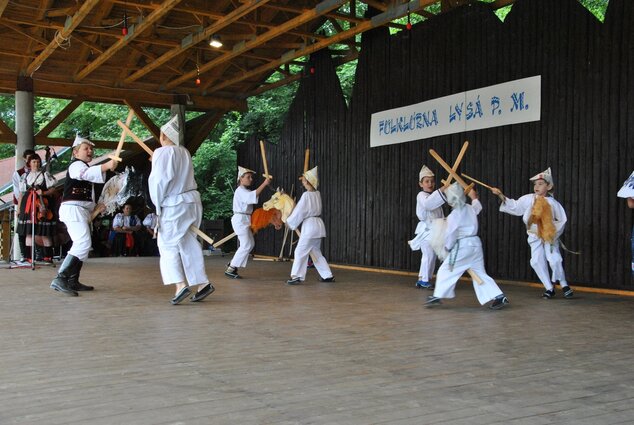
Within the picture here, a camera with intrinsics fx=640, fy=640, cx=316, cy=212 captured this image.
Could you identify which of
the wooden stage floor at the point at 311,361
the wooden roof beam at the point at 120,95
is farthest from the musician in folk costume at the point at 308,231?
the wooden roof beam at the point at 120,95

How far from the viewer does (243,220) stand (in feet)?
28.4

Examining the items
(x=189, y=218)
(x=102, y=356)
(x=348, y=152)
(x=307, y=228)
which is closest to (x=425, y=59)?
(x=348, y=152)

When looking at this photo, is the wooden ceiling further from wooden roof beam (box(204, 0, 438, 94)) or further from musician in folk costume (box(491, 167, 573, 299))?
musician in folk costume (box(491, 167, 573, 299))

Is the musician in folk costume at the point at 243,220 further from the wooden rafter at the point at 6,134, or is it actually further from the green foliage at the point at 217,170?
the green foliage at the point at 217,170

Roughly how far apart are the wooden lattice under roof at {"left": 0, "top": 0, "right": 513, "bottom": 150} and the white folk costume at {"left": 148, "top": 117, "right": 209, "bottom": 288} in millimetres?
3951

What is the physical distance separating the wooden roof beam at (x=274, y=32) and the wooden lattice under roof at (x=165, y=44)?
0.02 m

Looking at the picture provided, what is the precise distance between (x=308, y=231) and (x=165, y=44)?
5.55m

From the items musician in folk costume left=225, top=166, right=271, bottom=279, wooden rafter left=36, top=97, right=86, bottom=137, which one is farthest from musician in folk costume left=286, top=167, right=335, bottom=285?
wooden rafter left=36, top=97, right=86, bottom=137

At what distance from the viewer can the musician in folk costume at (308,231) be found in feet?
25.0

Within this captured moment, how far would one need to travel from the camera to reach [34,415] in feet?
7.98

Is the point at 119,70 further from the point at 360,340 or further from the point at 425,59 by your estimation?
the point at 360,340

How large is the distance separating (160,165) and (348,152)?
5644 mm

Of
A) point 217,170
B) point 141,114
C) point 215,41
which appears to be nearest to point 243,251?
point 215,41

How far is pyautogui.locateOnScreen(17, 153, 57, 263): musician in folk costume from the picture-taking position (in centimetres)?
907
